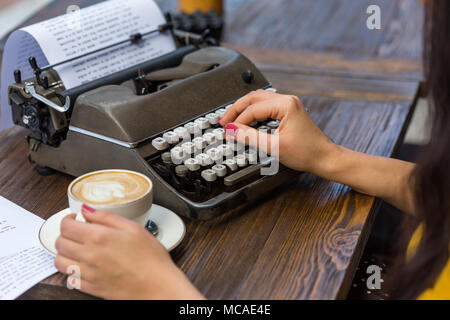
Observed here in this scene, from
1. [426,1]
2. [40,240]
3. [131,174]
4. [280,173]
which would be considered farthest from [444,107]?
[40,240]

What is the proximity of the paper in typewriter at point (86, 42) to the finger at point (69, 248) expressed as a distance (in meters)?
0.49

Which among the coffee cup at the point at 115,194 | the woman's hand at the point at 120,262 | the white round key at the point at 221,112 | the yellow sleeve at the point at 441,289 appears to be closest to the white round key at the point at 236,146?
the white round key at the point at 221,112

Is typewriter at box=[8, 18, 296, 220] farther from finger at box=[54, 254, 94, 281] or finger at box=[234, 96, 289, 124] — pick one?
finger at box=[54, 254, 94, 281]

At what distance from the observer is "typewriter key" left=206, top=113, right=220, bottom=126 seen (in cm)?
129

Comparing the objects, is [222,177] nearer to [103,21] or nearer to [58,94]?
[58,94]

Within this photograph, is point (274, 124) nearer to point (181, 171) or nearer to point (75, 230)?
point (181, 171)

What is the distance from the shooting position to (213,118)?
1.29 m

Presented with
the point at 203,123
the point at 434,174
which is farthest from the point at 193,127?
the point at 434,174

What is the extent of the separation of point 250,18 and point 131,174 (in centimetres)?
151

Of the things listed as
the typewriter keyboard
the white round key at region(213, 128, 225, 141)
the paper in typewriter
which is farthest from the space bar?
the paper in typewriter

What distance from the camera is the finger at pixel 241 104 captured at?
1.28m

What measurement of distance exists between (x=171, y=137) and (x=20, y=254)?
0.37 m

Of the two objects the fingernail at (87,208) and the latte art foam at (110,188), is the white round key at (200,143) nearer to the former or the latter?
the latte art foam at (110,188)
